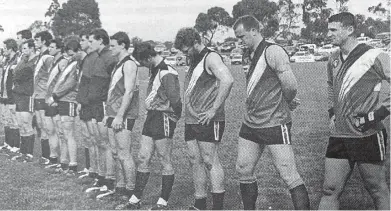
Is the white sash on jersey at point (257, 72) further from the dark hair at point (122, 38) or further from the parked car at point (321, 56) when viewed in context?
the parked car at point (321, 56)

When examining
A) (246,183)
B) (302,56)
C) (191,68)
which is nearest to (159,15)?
(191,68)

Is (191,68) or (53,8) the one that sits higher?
(53,8)

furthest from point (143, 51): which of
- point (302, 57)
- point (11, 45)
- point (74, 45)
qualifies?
point (302, 57)

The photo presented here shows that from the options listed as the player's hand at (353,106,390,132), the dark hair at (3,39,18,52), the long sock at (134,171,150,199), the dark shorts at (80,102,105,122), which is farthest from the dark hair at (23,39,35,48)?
the player's hand at (353,106,390,132)

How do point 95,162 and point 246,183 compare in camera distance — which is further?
point 95,162

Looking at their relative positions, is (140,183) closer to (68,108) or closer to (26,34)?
(68,108)

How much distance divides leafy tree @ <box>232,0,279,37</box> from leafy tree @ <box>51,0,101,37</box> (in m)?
1.87

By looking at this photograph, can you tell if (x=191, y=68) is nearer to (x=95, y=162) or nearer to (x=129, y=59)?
(x=129, y=59)

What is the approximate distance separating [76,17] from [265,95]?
385 centimetres

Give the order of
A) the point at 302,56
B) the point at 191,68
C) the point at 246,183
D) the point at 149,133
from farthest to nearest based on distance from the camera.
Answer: the point at 302,56, the point at 149,133, the point at 191,68, the point at 246,183

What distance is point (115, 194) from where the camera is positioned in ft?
20.0

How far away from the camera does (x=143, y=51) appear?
527 cm

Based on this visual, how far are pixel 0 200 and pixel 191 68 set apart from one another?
2.44 metres

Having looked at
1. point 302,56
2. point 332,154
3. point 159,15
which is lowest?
point 302,56
